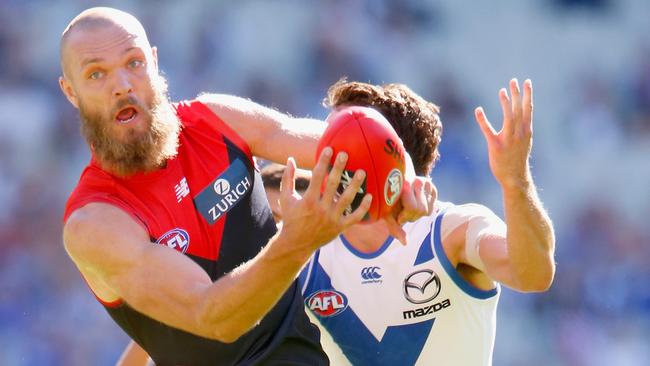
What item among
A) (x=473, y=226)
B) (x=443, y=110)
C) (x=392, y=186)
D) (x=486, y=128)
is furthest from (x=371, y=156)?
(x=443, y=110)

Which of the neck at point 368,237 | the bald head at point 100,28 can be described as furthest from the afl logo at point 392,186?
the bald head at point 100,28

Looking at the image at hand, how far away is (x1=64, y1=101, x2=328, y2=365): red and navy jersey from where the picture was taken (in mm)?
4449

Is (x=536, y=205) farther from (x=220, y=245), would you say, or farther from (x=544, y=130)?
(x=544, y=130)

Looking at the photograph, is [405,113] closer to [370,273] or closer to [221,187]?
[370,273]

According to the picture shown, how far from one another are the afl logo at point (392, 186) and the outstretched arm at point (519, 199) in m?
A: 0.50

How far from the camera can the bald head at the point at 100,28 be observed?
4551mm

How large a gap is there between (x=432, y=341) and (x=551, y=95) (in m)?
7.26

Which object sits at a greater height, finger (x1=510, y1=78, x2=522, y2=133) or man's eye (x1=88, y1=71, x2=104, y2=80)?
man's eye (x1=88, y1=71, x2=104, y2=80)

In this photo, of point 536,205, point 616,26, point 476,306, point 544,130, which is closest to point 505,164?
point 536,205

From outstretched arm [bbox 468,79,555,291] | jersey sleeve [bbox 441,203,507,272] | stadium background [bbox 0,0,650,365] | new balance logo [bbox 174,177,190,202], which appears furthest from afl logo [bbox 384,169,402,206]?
stadium background [bbox 0,0,650,365]

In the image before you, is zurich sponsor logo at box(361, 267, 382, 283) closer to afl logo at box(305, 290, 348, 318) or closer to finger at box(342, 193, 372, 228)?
afl logo at box(305, 290, 348, 318)

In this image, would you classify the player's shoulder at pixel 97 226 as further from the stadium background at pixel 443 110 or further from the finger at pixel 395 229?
the stadium background at pixel 443 110

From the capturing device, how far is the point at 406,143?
518cm

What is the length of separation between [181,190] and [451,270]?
128 centimetres
